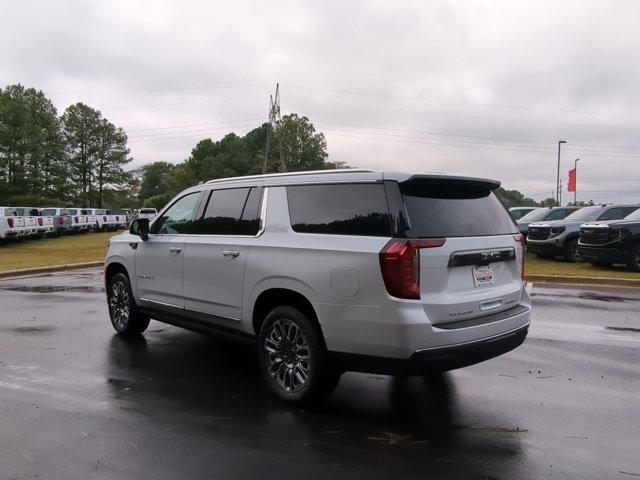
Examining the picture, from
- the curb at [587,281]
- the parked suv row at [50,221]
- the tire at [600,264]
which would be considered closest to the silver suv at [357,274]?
the curb at [587,281]

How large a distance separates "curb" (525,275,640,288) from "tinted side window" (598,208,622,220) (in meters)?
4.95

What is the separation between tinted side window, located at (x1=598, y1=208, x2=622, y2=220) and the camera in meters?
17.2

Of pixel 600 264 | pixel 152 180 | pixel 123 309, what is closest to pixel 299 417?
pixel 123 309

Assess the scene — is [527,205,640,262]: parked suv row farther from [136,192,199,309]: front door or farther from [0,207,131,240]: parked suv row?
[0,207,131,240]: parked suv row

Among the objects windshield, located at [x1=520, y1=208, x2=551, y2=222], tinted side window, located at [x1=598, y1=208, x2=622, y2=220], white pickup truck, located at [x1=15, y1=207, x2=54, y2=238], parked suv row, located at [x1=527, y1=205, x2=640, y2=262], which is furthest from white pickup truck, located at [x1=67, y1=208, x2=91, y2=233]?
tinted side window, located at [x1=598, y1=208, x2=622, y2=220]

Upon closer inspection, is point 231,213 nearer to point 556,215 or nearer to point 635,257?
point 635,257

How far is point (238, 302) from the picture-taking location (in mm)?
5086

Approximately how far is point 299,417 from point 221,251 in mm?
1752

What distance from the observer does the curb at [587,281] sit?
12.6 m

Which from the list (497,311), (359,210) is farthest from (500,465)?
(359,210)

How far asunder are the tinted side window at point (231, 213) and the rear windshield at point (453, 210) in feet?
5.16

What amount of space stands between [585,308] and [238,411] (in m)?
7.02

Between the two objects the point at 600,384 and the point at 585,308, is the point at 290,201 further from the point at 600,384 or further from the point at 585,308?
the point at 585,308

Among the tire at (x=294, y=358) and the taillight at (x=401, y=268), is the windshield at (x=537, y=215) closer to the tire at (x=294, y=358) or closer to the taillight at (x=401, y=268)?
the tire at (x=294, y=358)
